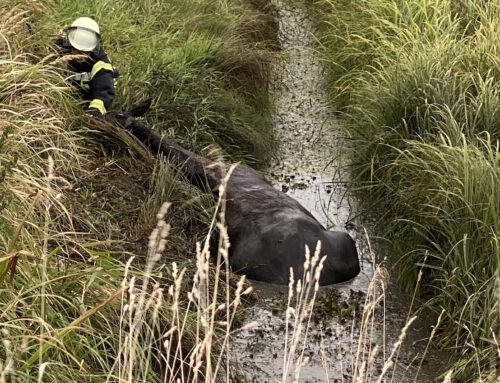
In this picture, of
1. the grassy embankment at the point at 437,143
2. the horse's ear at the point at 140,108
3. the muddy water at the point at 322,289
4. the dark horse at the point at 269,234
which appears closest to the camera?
the muddy water at the point at 322,289

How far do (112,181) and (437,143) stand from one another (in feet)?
6.72

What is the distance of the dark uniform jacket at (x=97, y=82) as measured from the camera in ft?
19.5

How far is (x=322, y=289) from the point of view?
5164 millimetres

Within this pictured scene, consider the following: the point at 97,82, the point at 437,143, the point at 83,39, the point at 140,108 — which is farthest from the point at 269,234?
the point at 83,39

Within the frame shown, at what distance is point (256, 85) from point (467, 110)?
2.45m

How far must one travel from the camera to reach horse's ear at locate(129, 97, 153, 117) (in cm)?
586

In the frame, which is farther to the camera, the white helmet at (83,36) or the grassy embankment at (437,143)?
the white helmet at (83,36)

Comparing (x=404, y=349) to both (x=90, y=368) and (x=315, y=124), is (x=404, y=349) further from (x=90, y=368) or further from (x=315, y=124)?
(x=315, y=124)

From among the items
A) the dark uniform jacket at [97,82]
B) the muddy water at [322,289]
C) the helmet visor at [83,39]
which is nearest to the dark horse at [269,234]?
the muddy water at [322,289]

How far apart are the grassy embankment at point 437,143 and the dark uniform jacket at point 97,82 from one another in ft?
6.12

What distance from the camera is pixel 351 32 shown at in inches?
324

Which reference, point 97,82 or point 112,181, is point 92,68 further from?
point 112,181

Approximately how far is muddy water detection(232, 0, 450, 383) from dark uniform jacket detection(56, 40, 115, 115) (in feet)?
4.79

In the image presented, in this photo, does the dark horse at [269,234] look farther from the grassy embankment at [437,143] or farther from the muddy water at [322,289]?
the grassy embankment at [437,143]
